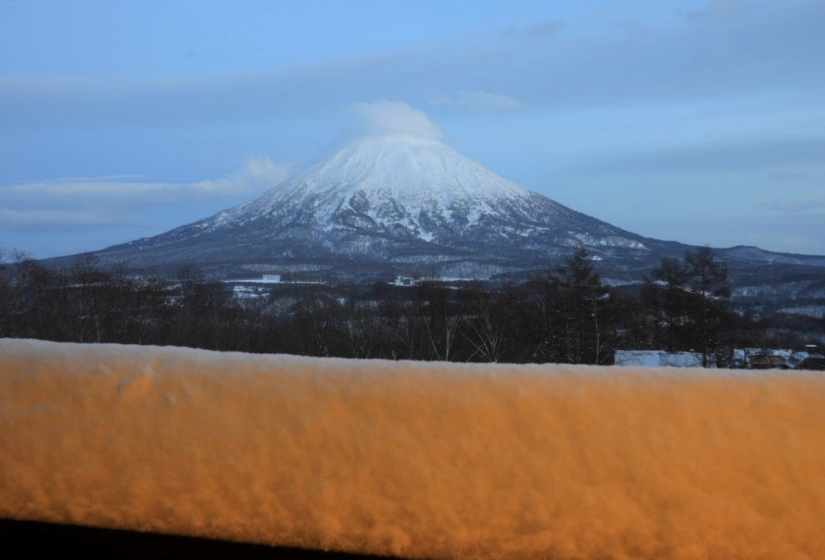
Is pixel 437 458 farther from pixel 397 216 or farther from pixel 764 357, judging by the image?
pixel 397 216

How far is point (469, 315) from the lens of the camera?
28.9 m

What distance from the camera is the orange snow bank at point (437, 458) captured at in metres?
0.96

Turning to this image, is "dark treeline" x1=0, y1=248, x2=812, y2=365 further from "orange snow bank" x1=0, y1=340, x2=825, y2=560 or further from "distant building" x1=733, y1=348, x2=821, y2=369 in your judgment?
"orange snow bank" x1=0, y1=340, x2=825, y2=560

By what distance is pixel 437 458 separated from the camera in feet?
3.23

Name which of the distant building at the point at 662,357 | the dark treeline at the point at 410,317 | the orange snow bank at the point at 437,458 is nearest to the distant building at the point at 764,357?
the dark treeline at the point at 410,317

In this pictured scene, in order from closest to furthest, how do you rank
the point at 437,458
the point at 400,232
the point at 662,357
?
the point at 437,458 → the point at 662,357 → the point at 400,232

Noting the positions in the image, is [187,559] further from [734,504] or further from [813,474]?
[813,474]

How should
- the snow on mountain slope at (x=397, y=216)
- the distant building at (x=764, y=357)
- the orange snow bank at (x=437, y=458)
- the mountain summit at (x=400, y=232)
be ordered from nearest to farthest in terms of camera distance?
the orange snow bank at (x=437, y=458)
the distant building at (x=764, y=357)
the mountain summit at (x=400, y=232)
the snow on mountain slope at (x=397, y=216)

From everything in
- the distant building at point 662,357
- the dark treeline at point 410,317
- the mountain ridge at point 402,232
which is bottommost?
the distant building at point 662,357

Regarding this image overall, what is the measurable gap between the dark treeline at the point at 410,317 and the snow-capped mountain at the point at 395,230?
38.9 meters

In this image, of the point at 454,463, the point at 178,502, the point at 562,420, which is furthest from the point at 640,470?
the point at 178,502

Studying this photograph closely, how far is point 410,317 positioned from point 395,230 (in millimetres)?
93816

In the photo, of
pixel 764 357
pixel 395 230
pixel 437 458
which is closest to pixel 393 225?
pixel 395 230

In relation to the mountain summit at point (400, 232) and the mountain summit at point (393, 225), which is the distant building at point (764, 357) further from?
the mountain summit at point (393, 225)
